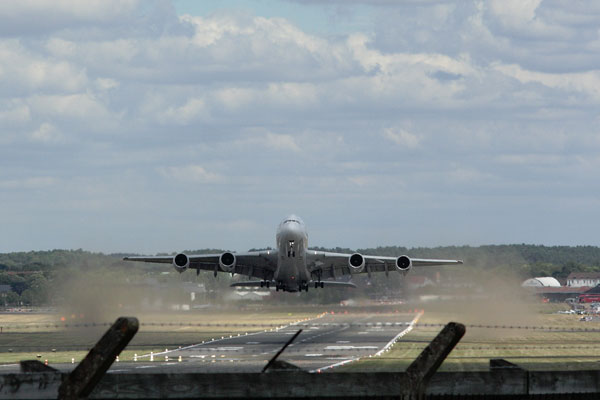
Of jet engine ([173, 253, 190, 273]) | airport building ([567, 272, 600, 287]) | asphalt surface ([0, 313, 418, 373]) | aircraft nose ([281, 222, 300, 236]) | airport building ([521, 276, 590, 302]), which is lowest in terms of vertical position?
asphalt surface ([0, 313, 418, 373])

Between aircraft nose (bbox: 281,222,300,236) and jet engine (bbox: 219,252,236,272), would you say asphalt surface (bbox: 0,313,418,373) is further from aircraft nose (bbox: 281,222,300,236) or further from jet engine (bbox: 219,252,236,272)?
aircraft nose (bbox: 281,222,300,236)

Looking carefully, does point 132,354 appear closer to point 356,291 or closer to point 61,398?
point 356,291

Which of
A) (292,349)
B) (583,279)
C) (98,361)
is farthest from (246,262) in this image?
(583,279)

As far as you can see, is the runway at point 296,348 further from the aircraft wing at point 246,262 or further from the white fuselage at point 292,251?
the aircraft wing at point 246,262

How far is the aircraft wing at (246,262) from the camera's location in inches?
2441

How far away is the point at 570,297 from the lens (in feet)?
528

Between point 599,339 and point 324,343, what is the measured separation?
67.8 ft

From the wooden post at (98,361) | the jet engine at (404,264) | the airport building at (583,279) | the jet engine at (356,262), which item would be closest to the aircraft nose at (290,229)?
the jet engine at (356,262)

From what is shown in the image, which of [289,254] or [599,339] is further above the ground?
[289,254]

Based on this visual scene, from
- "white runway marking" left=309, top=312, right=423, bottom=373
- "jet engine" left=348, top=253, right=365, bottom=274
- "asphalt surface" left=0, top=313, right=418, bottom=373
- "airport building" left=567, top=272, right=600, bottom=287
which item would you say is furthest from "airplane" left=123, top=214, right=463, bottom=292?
"airport building" left=567, top=272, right=600, bottom=287

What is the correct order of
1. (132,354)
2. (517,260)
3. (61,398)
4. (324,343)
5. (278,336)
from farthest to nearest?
1. (517,260)
2. (278,336)
3. (324,343)
4. (132,354)
5. (61,398)

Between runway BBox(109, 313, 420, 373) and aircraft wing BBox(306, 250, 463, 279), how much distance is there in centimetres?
462

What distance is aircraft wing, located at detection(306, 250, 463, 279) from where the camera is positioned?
6250cm

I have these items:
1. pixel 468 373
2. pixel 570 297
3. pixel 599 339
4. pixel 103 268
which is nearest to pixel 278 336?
pixel 103 268
